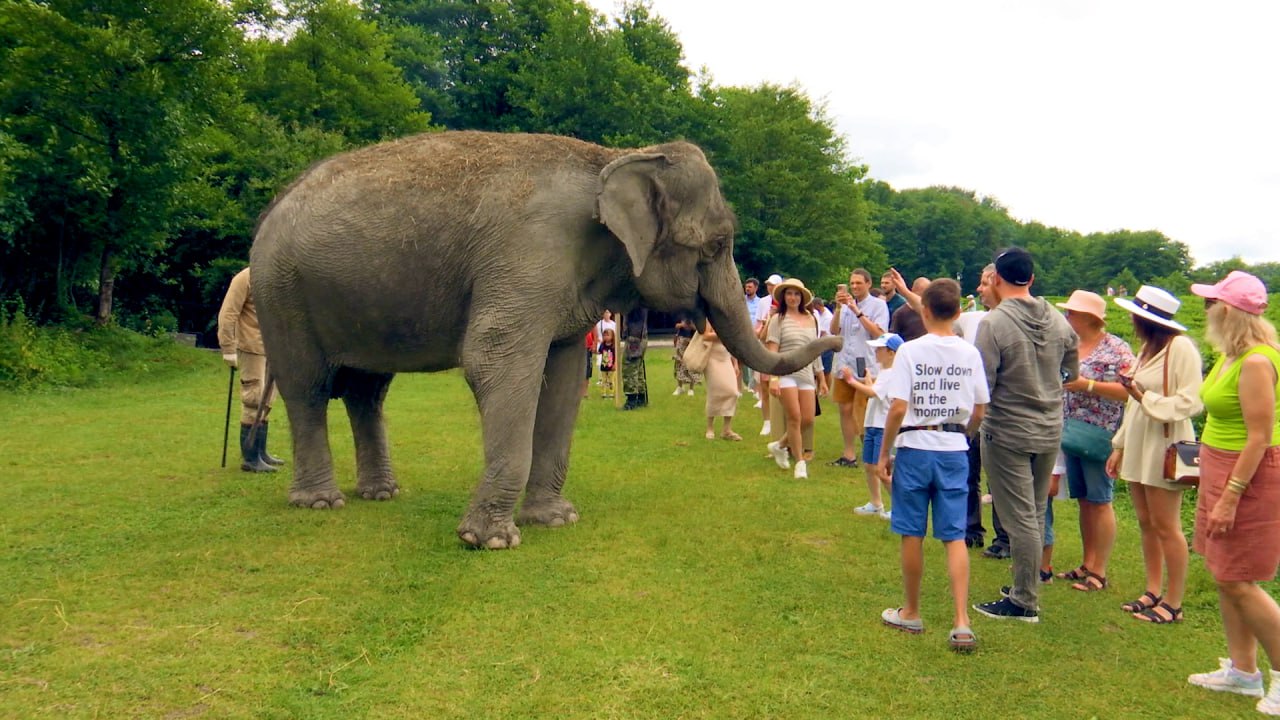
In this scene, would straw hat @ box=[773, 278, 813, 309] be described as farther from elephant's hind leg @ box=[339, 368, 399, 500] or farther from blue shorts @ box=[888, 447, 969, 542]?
blue shorts @ box=[888, 447, 969, 542]

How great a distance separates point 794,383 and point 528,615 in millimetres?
4845

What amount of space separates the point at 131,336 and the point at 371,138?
572 inches

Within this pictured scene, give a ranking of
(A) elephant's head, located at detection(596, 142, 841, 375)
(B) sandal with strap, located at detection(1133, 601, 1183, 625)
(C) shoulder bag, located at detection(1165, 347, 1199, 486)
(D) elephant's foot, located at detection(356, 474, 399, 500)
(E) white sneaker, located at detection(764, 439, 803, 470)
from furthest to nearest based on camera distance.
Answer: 1. (E) white sneaker, located at detection(764, 439, 803, 470)
2. (D) elephant's foot, located at detection(356, 474, 399, 500)
3. (A) elephant's head, located at detection(596, 142, 841, 375)
4. (B) sandal with strap, located at detection(1133, 601, 1183, 625)
5. (C) shoulder bag, located at detection(1165, 347, 1199, 486)

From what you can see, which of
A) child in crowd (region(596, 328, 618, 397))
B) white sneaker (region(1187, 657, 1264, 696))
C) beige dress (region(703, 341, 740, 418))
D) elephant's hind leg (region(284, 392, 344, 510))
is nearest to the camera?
white sneaker (region(1187, 657, 1264, 696))

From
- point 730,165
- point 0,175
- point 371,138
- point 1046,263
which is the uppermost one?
point 1046,263

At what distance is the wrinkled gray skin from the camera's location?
626 cm

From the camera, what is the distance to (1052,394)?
518 centimetres

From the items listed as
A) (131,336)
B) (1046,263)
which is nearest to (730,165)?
(131,336)

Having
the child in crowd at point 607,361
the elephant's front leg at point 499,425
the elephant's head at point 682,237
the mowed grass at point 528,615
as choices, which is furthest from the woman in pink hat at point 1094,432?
the child in crowd at point 607,361

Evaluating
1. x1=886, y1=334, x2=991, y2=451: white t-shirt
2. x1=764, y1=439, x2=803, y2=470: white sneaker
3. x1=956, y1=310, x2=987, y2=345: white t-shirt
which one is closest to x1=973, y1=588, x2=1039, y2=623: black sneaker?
x1=886, y1=334, x2=991, y2=451: white t-shirt

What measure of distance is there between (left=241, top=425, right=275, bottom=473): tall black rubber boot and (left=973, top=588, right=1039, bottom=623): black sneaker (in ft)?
23.2

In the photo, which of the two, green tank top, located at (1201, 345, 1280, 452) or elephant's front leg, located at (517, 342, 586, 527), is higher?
green tank top, located at (1201, 345, 1280, 452)

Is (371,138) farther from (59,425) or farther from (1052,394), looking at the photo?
(1052,394)

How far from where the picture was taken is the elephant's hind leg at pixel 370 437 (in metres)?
7.84
